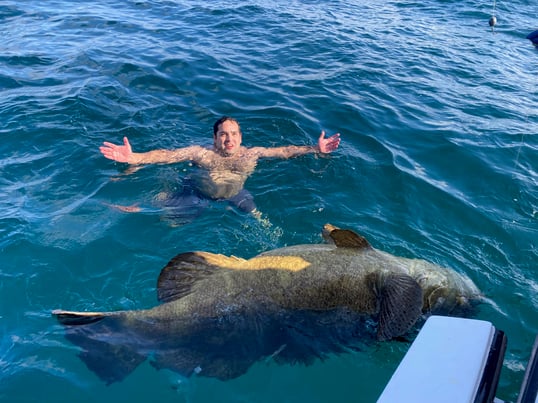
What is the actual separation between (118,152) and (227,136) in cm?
143

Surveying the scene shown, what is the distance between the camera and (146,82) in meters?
9.41

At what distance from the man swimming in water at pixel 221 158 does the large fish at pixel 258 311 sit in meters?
2.05

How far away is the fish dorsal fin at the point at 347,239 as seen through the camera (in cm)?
410

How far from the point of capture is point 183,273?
13.1 feet

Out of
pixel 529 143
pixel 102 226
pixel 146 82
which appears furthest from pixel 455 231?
pixel 146 82

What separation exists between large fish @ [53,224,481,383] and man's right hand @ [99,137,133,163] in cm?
282

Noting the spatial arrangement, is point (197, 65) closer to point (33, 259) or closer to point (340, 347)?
point (33, 259)

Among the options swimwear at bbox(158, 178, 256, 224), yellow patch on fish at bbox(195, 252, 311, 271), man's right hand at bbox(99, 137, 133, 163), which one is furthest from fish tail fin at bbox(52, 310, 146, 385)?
man's right hand at bbox(99, 137, 133, 163)

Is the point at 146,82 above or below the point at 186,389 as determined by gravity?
above

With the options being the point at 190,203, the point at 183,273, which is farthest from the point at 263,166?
the point at 183,273

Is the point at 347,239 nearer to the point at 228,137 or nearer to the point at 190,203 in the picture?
the point at 190,203

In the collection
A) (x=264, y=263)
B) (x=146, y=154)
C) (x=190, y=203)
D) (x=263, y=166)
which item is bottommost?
(x=190, y=203)

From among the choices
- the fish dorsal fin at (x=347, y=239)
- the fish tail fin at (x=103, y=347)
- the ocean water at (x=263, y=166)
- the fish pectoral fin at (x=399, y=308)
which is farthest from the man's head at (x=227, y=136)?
the fish pectoral fin at (x=399, y=308)

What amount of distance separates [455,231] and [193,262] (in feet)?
10.7
